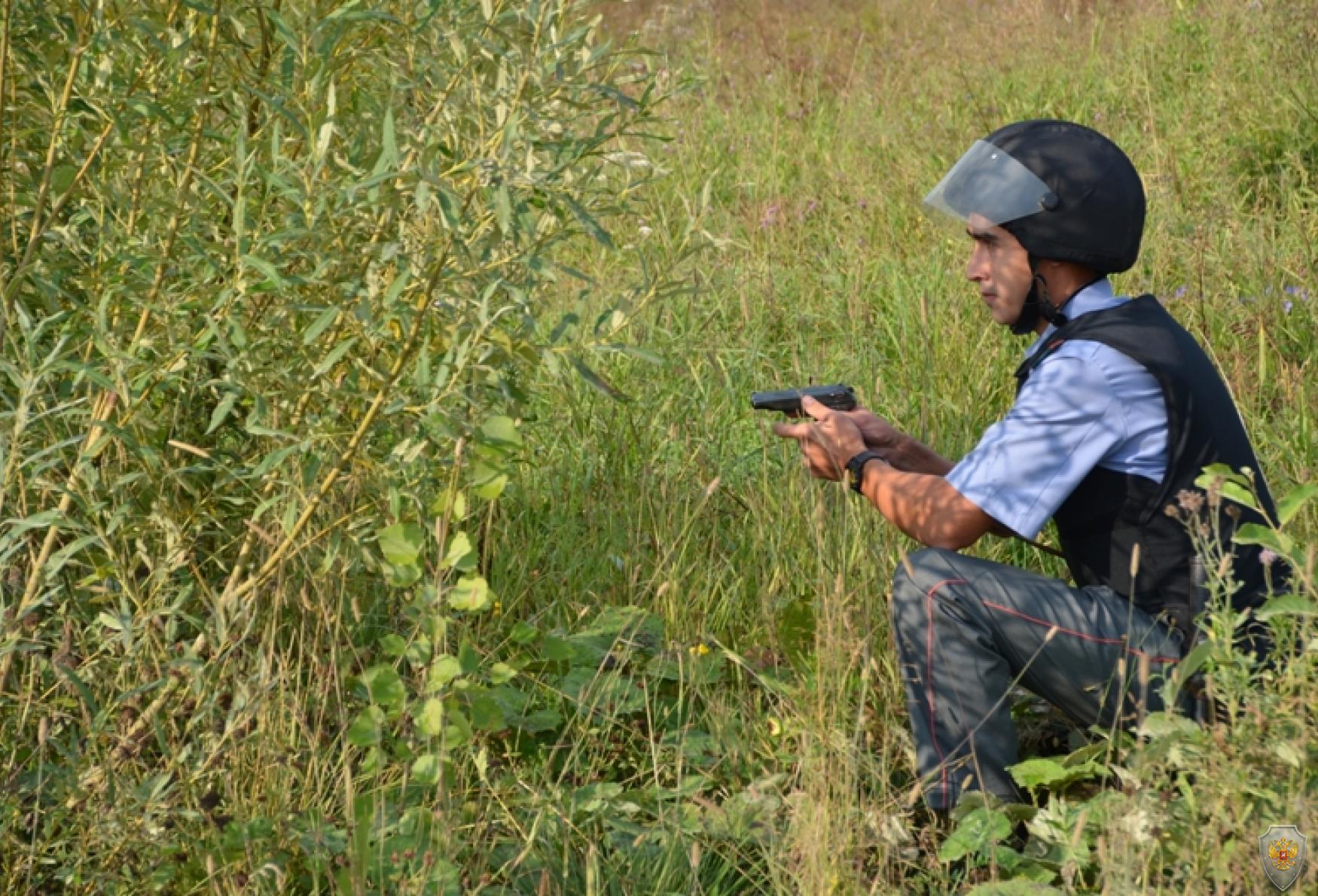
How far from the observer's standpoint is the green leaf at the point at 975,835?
278 cm

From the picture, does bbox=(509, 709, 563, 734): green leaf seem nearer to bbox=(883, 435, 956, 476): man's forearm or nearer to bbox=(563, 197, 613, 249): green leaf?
bbox=(883, 435, 956, 476): man's forearm

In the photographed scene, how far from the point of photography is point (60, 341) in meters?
2.44

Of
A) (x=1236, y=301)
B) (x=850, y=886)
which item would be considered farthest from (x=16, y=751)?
(x=1236, y=301)

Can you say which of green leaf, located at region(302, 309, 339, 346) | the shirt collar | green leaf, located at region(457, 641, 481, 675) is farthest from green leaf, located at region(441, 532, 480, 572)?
the shirt collar

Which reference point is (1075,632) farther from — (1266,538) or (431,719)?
(431,719)

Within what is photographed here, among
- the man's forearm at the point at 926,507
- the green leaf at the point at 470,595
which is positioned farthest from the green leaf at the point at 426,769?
the man's forearm at the point at 926,507

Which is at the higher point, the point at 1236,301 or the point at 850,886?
the point at 1236,301

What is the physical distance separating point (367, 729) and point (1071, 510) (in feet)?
4.73

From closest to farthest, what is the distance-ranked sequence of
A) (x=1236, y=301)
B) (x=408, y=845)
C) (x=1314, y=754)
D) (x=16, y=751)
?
(x=1314, y=754) < (x=408, y=845) < (x=16, y=751) < (x=1236, y=301)

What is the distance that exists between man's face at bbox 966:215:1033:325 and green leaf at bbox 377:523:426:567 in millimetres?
1347

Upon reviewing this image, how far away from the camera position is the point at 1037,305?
10.6ft

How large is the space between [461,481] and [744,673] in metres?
0.95

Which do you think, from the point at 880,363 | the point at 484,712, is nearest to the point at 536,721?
the point at 484,712

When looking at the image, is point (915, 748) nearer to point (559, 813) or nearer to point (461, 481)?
point (559, 813)
